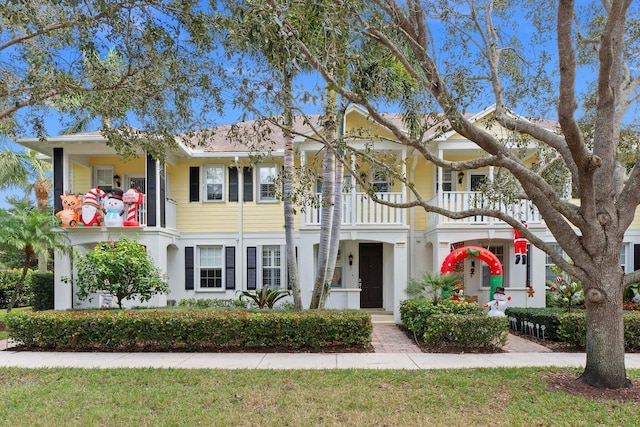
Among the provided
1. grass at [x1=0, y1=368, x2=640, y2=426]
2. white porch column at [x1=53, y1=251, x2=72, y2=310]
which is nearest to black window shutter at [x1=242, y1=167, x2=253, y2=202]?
white porch column at [x1=53, y1=251, x2=72, y2=310]

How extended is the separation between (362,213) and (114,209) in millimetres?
8189

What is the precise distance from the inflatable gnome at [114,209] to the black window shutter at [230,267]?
12.5 feet

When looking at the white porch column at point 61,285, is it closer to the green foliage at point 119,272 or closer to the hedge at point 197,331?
the green foliage at point 119,272

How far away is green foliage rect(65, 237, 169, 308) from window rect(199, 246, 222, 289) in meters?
4.08

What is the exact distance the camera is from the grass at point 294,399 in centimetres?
509

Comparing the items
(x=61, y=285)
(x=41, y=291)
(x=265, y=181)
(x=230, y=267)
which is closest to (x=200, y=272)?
(x=230, y=267)

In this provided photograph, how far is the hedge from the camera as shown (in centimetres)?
898

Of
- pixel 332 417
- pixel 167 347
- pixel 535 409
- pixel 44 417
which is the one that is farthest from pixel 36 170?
pixel 535 409

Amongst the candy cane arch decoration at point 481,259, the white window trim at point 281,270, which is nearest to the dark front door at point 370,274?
the white window trim at point 281,270

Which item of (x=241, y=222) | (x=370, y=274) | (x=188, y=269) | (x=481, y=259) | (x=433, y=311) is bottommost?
(x=370, y=274)

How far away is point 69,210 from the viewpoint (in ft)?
47.0

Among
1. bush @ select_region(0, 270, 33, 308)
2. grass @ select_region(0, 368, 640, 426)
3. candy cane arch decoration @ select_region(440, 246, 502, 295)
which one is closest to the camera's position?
grass @ select_region(0, 368, 640, 426)

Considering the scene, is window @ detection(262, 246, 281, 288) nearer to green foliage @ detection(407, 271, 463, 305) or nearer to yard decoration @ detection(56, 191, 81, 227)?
green foliage @ detection(407, 271, 463, 305)

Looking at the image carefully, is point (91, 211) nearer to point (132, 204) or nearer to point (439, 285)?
point (132, 204)
